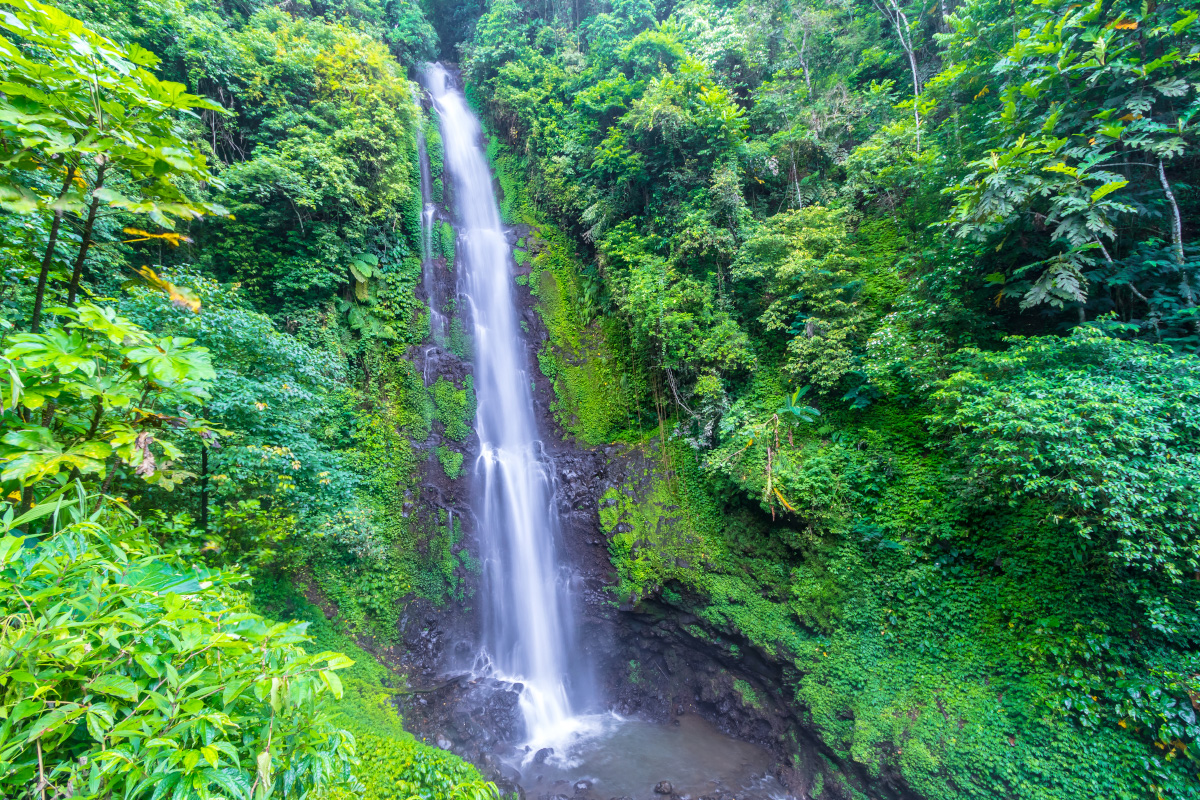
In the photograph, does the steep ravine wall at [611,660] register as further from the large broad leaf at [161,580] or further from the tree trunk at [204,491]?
the large broad leaf at [161,580]

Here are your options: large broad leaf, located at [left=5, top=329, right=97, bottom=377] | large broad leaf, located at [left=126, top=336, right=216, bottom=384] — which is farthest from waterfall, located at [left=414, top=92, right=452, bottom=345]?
large broad leaf, located at [left=5, top=329, right=97, bottom=377]

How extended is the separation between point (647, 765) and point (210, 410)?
9.10m

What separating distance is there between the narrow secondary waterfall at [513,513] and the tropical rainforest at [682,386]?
91 cm

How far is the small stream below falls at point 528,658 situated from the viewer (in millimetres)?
7664

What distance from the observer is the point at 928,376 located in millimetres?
6766

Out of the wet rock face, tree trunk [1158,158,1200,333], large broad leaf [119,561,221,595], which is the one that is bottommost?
the wet rock face

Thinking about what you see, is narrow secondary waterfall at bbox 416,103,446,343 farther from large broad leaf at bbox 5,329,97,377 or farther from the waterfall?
large broad leaf at bbox 5,329,97,377

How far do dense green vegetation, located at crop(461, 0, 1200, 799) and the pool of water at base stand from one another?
65.4 inches

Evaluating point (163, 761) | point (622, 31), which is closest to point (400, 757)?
point (163, 761)

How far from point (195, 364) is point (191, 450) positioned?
502 cm

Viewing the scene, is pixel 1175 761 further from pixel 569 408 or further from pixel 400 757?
pixel 569 408

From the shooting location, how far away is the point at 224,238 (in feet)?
32.9

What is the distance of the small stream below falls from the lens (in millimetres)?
7664

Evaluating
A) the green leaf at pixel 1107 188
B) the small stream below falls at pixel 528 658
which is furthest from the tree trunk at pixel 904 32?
the small stream below falls at pixel 528 658
